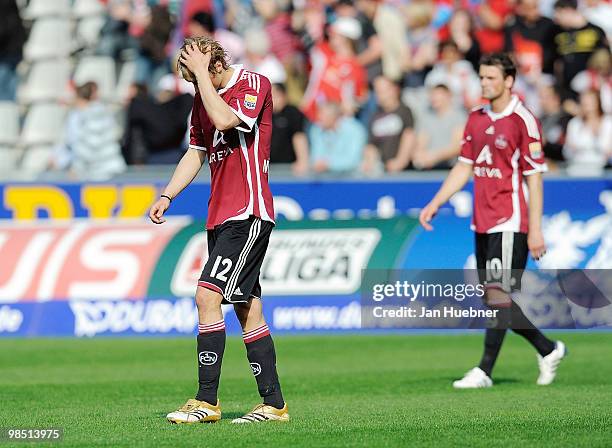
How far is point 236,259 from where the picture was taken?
28.1ft

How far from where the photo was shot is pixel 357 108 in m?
20.0

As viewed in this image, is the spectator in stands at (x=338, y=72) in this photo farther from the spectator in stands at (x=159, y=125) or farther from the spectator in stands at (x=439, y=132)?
the spectator in stands at (x=159, y=125)

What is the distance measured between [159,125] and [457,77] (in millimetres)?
4429

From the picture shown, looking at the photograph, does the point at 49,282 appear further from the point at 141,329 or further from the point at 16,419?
the point at 16,419

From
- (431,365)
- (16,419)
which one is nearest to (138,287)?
(431,365)

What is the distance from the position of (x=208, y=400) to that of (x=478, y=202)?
3.84 m

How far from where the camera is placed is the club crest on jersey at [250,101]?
28.0 feet

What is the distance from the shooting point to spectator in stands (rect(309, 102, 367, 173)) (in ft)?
62.4

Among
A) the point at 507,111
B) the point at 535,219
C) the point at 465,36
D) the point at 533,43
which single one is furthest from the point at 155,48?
the point at 535,219

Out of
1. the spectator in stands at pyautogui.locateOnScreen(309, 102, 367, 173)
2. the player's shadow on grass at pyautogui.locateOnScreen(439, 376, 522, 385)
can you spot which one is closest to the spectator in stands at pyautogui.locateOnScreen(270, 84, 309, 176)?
the spectator in stands at pyautogui.locateOnScreen(309, 102, 367, 173)

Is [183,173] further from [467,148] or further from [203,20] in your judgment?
[203,20]

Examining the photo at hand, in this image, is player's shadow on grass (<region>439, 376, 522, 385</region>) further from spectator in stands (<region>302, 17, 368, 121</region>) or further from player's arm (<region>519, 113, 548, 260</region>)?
spectator in stands (<region>302, 17, 368, 121</region>)

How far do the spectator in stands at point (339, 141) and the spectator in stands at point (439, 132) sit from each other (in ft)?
2.83

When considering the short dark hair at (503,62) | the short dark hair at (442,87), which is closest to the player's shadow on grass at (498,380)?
the short dark hair at (503,62)
